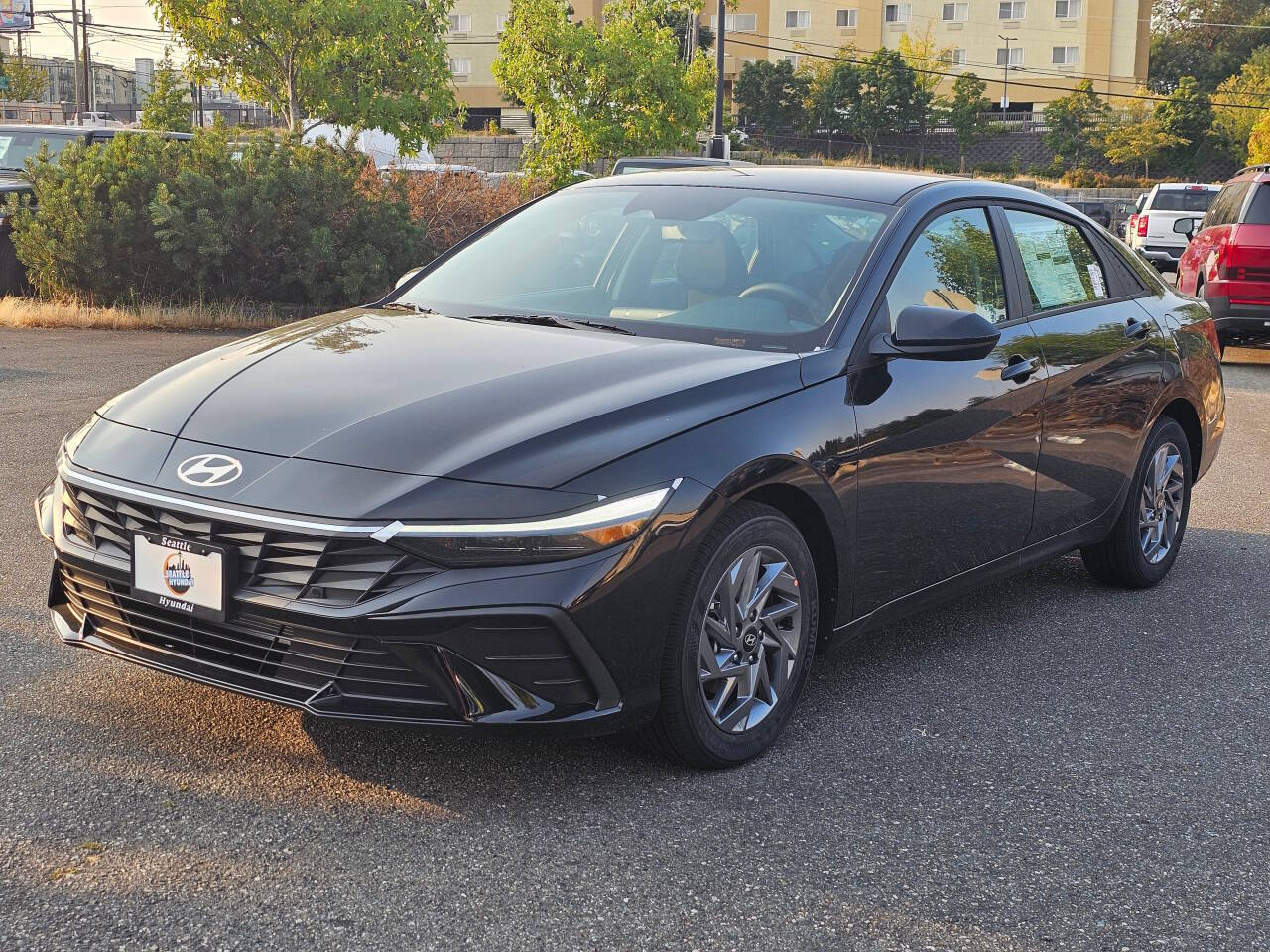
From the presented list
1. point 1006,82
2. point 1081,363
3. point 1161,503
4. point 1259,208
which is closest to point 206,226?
point 1259,208

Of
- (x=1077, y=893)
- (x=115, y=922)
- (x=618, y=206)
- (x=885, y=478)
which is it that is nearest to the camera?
(x=115, y=922)

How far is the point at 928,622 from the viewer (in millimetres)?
5461

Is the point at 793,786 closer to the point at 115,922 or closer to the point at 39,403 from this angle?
the point at 115,922

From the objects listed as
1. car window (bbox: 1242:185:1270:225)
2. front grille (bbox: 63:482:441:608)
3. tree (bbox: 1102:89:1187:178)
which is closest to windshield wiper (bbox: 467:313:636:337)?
front grille (bbox: 63:482:441:608)

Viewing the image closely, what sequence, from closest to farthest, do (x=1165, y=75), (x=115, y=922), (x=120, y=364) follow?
(x=115, y=922) → (x=120, y=364) → (x=1165, y=75)

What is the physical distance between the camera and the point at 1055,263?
5500 mm

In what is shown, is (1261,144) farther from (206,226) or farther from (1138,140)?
(206,226)

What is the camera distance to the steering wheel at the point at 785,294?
443 cm

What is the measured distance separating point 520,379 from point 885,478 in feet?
3.82

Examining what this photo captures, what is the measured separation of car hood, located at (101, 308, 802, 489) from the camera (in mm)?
3477

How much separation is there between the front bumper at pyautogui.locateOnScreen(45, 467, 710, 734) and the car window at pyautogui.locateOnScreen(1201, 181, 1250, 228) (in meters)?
12.5

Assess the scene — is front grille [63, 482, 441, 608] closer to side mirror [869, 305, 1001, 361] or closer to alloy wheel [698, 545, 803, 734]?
alloy wheel [698, 545, 803, 734]

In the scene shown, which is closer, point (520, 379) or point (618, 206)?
point (520, 379)

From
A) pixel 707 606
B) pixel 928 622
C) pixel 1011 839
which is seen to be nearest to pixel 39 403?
pixel 928 622
